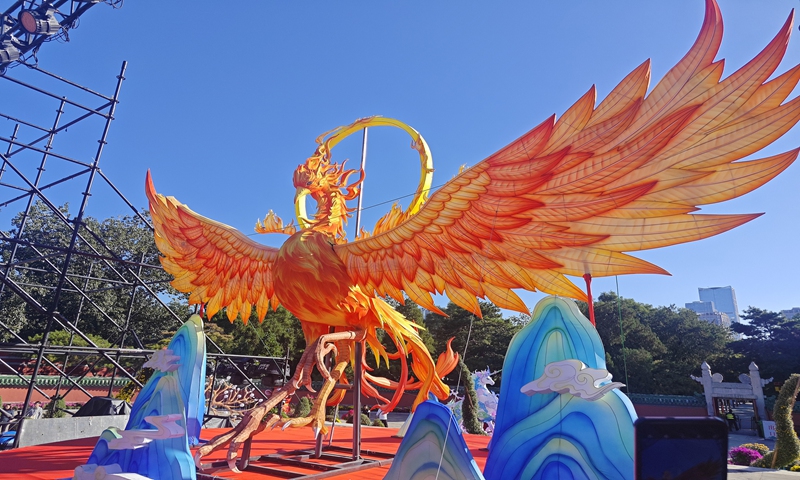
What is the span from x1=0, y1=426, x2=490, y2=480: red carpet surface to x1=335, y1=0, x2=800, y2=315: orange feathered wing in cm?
288

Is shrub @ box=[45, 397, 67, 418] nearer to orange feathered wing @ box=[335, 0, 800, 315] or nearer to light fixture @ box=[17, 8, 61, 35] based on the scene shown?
light fixture @ box=[17, 8, 61, 35]

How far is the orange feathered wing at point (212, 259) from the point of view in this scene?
658cm

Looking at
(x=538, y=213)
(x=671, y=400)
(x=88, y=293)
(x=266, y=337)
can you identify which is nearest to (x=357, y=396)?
(x=538, y=213)

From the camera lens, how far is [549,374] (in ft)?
11.9

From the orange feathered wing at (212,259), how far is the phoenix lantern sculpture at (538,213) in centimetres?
4

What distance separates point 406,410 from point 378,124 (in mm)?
19030

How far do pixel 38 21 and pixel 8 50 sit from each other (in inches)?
35.1

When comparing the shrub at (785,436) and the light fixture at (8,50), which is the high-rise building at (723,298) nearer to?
the shrub at (785,436)

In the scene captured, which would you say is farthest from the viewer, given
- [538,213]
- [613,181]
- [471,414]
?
[471,414]

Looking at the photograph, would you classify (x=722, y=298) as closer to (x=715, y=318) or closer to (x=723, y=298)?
(x=723, y=298)

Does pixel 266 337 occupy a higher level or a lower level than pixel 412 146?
lower

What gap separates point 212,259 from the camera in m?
6.96

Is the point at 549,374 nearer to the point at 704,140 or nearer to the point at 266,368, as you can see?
the point at 704,140

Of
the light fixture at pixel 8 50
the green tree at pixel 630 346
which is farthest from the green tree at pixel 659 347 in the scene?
the light fixture at pixel 8 50
